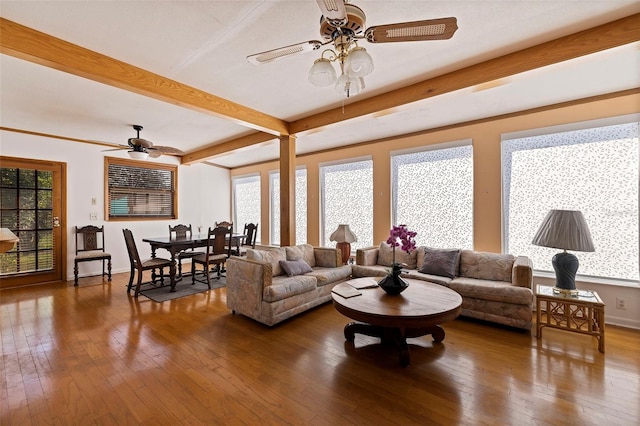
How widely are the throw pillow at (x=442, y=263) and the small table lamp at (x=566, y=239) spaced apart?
968 millimetres

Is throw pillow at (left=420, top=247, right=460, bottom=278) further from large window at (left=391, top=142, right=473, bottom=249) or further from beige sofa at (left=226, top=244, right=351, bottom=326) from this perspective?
beige sofa at (left=226, top=244, right=351, bottom=326)

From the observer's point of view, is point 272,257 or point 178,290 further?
point 178,290

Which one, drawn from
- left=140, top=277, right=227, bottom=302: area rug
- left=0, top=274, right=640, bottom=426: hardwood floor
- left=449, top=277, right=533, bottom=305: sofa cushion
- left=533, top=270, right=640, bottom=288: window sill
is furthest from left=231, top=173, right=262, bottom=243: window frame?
left=533, top=270, right=640, bottom=288: window sill

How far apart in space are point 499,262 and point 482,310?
72cm

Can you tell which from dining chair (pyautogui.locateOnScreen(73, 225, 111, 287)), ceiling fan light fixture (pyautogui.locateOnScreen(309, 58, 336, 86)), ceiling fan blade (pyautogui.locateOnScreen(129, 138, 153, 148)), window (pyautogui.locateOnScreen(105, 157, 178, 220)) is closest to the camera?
ceiling fan light fixture (pyautogui.locateOnScreen(309, 58, 336, 86))

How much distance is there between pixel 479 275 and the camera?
3.55 metres

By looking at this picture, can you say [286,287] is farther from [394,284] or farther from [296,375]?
[394,284]

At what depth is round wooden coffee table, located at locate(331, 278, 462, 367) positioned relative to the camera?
7.10 ft

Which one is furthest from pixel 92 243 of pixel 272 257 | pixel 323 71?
pixel 323 71

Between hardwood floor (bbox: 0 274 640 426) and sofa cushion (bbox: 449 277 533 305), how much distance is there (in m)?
0.33

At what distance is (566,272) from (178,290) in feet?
16.7

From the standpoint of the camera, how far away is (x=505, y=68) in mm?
2520

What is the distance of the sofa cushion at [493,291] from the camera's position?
2.88 meters

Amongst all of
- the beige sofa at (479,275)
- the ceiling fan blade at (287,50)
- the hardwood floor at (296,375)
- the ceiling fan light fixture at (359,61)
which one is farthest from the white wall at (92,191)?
the ceiling fan light fixture at (359,61)
